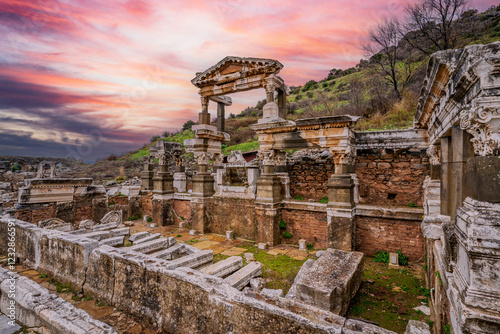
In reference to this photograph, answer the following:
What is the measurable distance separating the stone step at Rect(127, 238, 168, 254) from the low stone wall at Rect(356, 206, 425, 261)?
529cm

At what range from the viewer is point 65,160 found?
28484 millimetres

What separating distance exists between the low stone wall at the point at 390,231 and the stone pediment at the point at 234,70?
5314 millimetres

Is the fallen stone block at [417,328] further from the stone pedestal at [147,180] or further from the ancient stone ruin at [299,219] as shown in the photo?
the stone pedestal at [147,180]

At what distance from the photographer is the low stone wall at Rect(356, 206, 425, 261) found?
20.0 feet

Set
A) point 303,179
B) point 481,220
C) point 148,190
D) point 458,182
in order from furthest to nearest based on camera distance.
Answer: point 148,190, point 303,179, point 458,182, point 481,220

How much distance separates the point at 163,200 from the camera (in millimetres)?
10727

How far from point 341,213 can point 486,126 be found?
4.81 m

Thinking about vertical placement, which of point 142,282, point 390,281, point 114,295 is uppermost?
point 142,282

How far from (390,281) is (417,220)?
6.06 feet

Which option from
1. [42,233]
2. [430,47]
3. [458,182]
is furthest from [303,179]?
[430,47]

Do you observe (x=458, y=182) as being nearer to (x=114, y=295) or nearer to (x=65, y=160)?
(x=114, y=295)

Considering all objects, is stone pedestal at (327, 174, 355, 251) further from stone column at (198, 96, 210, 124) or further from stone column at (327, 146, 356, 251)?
stone column at (198, 96, 210, 124)

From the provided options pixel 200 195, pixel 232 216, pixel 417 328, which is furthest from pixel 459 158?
pixel 200 195

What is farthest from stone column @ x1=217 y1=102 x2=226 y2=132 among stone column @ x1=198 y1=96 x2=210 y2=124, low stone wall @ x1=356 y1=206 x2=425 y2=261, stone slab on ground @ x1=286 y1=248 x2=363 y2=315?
stone slab on ground @ x1=286 y1=248 x2=363 y2=315
